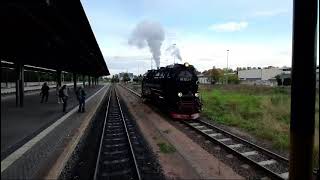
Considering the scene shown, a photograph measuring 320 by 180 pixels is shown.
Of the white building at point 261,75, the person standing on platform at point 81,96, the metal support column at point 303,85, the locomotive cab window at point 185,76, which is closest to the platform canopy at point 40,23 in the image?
the person standing on platform at point 81,96

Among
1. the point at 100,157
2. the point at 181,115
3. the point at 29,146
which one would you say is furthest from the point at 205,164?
the point at 181,115

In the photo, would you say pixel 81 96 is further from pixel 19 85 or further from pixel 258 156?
pixel 258 156

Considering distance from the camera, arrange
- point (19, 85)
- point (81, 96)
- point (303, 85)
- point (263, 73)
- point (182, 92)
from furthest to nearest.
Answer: point (263, 73) → point (19, 85) → point (81, 96) → point (182, 92) → point (303, 85)

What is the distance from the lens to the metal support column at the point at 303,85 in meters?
3.94

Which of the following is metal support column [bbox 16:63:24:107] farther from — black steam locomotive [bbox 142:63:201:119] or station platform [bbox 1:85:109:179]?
black steam locomotive [bbox 142:63:201:119]

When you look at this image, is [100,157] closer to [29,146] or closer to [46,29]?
[29,146]

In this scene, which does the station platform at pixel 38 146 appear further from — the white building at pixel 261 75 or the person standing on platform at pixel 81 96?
the white building at pixel 261 75

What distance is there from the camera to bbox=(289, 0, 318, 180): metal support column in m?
3.94

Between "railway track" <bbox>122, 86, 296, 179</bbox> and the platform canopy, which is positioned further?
the platform canopy

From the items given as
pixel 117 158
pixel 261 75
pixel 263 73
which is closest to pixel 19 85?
pixel 117 158

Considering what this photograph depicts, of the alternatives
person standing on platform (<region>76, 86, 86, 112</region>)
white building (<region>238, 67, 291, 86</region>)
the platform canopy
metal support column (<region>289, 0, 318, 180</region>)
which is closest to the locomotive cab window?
the platform canopy

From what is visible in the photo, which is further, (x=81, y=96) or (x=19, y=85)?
(x=19, y=85)

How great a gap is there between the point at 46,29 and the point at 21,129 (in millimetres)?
4270

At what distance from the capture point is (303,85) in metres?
4.02
